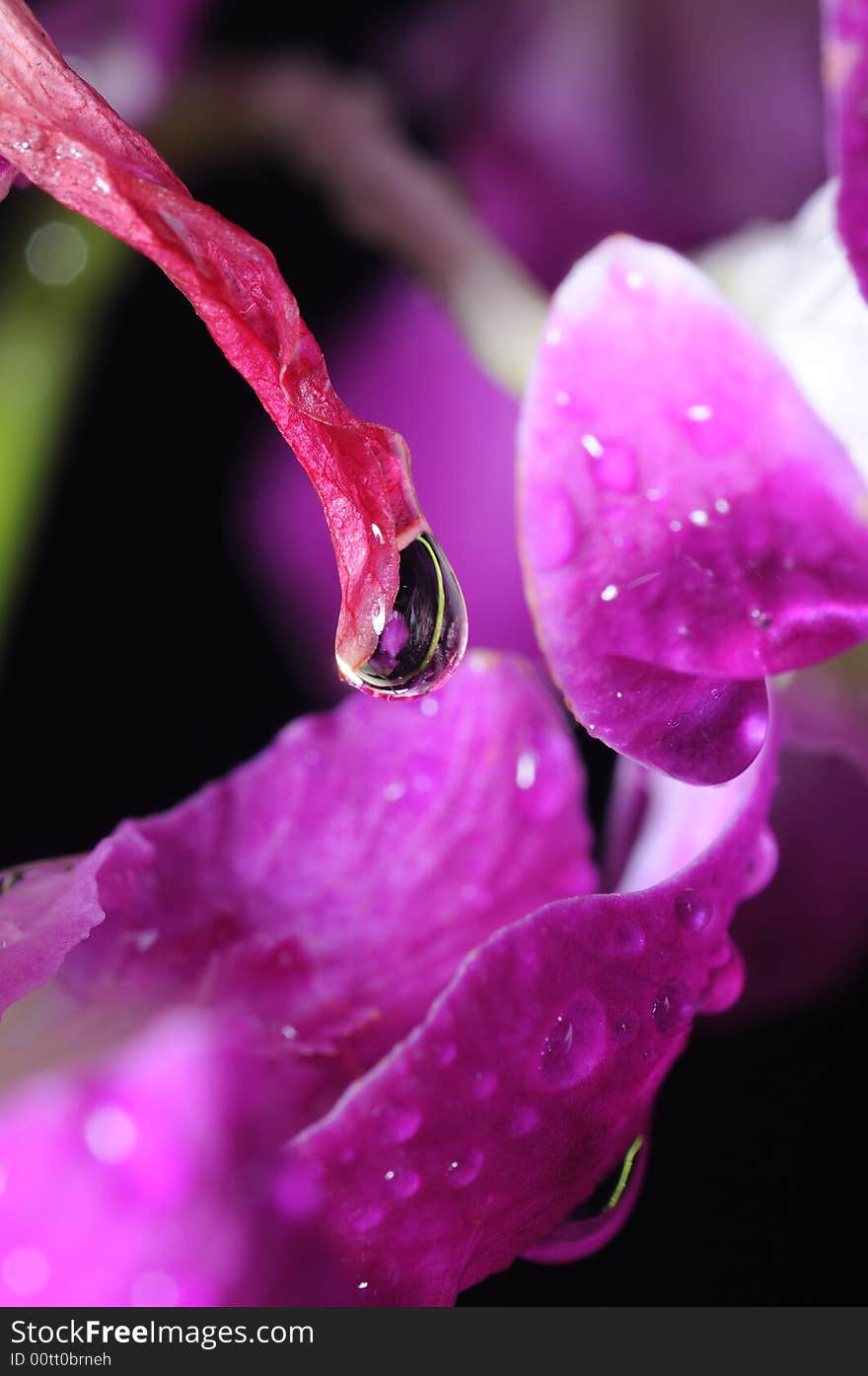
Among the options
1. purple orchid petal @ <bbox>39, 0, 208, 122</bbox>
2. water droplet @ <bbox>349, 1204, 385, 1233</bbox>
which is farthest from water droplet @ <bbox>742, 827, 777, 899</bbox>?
purple orchid petal @ <bbox>39, 0, 208, 122</bbox>

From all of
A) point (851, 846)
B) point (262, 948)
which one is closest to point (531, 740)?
point (262, 948)

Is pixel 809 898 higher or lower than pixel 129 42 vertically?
lower

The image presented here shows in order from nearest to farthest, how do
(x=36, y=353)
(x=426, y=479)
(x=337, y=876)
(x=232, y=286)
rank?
(x=232, y=286)
(x=337, y=876)
(x=36, y=353)
(x=426, y=479)

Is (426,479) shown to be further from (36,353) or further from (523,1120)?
(523,1120)

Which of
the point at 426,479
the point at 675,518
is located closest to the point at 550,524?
the point at 675,518

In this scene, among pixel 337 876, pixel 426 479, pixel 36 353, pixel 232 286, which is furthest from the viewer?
pixel 426 479

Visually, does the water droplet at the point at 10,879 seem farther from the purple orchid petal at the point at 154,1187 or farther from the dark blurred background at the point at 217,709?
the dark blurred background at the point at 217,709

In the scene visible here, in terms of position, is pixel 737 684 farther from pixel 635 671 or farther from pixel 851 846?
pixel 851 846
